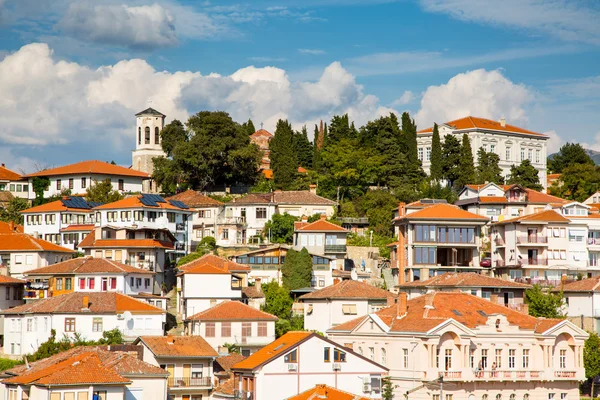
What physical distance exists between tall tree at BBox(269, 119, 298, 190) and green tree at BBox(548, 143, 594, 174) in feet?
123

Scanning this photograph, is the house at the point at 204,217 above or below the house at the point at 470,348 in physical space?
above

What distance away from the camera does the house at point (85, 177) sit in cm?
10794

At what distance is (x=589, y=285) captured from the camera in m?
79.7

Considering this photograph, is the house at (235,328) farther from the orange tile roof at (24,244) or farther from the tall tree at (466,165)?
the tall tree at (466,165)

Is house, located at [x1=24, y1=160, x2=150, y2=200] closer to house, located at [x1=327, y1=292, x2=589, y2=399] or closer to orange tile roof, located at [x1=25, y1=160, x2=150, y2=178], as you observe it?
orange tile roof, located at [x1=25, y1=160, x2=150, y2=178]

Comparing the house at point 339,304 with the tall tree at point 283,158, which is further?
the tall tree at point 283,158

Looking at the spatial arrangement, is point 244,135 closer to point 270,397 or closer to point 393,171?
point 393,171

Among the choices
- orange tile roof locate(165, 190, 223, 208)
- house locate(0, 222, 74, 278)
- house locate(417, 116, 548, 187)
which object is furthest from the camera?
house locate(417, 116, 548, 187)

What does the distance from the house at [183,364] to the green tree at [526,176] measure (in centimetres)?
5910

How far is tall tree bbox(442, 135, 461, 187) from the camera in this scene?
11150cm

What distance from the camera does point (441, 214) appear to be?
86.6 m

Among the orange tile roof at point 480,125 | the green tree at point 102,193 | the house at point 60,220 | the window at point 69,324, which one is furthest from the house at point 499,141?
the window at point 69,324

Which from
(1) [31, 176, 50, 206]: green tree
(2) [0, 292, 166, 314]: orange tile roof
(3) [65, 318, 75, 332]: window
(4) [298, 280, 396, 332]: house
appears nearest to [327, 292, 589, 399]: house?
(4) [298, 280, 396, 332]: house

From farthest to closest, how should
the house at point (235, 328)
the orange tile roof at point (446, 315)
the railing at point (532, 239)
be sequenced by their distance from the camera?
the railing at point (532, 239), the house at point (235, 328), the orange tile roof at point (446, 315)
